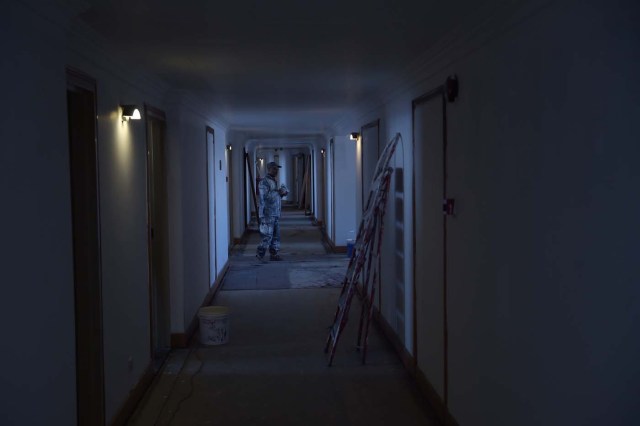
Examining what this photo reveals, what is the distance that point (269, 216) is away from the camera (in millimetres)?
12367

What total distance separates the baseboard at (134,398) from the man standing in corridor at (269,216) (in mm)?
6775

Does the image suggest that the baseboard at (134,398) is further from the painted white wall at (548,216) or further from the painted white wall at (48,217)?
the painted white wall at (548,216)

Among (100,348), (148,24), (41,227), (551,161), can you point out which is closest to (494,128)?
(551,161)

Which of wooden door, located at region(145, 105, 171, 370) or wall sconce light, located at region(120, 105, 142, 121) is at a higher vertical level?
wall sconce light, located at region(120, 105, 142, 121)

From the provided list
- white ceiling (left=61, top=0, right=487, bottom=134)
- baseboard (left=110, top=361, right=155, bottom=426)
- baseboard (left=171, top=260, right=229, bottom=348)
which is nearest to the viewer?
white ceiling (left=61, top=0, right=487, bottom=134)

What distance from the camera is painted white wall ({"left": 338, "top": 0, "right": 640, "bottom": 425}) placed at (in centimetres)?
209

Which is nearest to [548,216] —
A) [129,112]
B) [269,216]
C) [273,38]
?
[273,38]

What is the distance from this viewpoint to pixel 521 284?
116 inches

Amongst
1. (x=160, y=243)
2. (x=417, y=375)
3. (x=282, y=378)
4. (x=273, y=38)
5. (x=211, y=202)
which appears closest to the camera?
(x=273, y=38)

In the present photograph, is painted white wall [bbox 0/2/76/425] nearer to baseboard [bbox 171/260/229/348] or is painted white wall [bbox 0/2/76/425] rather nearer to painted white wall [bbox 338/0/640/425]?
painted white wall [bbox 338/0/640/425]

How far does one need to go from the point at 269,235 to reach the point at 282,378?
22.1 feet

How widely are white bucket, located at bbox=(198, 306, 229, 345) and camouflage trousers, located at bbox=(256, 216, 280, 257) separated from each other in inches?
221

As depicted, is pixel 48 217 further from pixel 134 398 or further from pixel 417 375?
pixel 417 375

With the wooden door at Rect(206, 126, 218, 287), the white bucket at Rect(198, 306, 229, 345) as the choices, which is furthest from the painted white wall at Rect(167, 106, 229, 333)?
the wooden door at Rect(206, 126, 218, 287)
